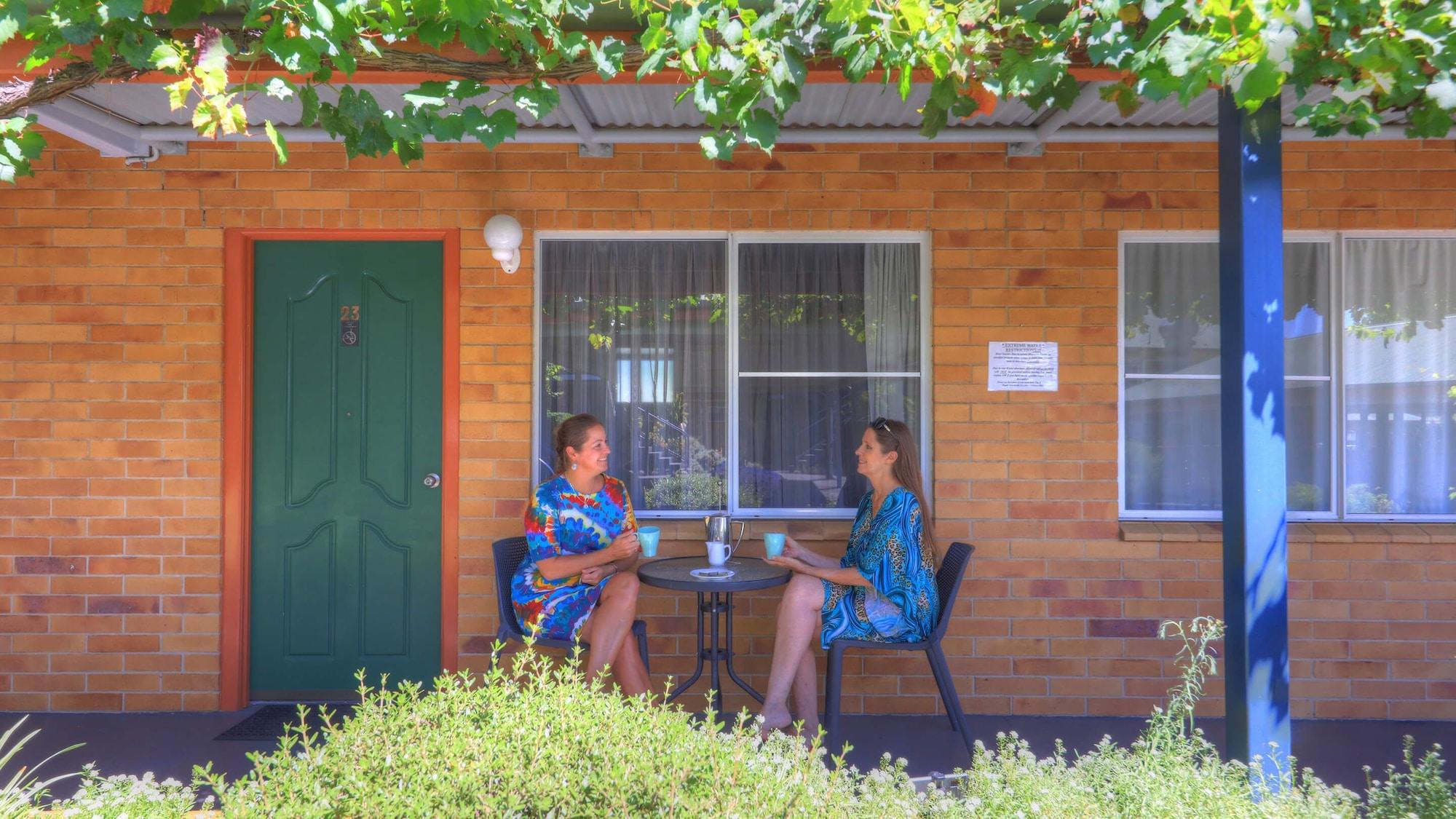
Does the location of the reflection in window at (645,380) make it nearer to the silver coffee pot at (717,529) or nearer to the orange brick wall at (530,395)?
the orange brick wall at (530,395)

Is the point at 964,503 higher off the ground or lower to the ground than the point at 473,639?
higher

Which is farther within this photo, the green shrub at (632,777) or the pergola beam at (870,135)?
the pergola beam at (870,135)

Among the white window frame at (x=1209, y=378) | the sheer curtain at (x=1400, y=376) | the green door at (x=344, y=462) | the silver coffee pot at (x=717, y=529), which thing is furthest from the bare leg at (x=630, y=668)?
the sheer curtain at (x=1400, y=376)

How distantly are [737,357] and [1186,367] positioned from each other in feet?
7.11

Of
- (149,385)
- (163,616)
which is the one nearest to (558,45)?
(149,385)

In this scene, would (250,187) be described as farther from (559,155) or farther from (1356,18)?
(1356,18)

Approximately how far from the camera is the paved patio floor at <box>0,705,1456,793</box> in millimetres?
4109

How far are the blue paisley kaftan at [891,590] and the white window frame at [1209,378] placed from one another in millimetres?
1318

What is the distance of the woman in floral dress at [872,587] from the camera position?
13.1ft

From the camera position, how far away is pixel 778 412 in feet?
→ 16.0

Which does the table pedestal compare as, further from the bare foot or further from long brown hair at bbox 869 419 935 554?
long brown hair at bbox 869 419 935 554

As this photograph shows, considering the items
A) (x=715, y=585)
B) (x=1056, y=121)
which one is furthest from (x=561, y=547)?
(x=1056, y=121)

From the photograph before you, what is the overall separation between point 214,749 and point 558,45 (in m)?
3.32

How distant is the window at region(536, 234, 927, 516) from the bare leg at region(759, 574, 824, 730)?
2.73 ft
